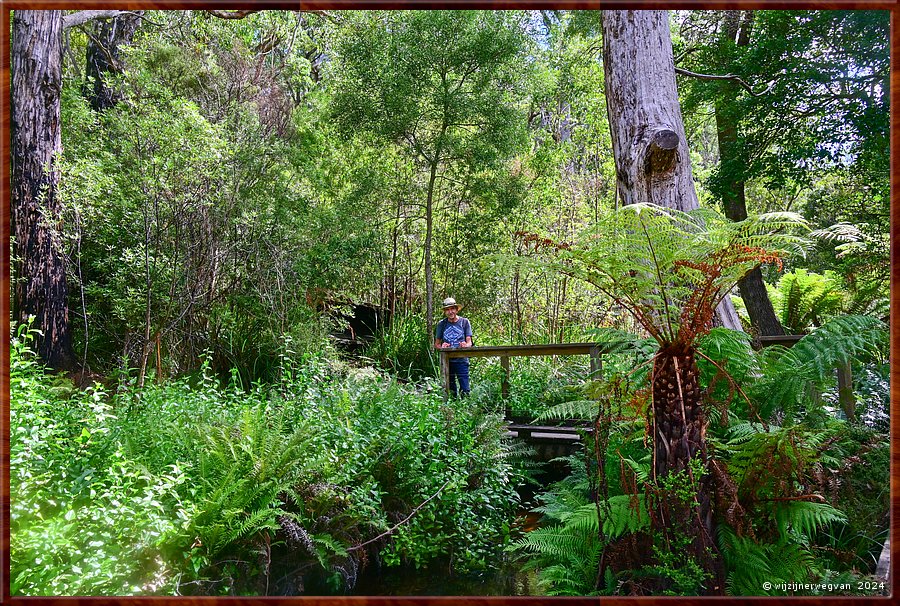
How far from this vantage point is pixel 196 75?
623cm

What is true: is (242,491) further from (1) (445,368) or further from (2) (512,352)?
(1) (445,368)

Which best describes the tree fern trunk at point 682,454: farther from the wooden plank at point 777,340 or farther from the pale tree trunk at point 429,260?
the pale tree trunk at point 429,260

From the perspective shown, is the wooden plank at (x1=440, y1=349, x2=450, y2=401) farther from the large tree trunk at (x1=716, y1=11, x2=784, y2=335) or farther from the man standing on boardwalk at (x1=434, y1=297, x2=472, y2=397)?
the large tree trunk at (x1=716, y1=11, x2=784, y2=335)

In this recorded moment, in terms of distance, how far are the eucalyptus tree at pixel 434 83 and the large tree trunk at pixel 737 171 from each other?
2459 mm

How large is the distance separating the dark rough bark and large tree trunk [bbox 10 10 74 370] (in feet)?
5.19

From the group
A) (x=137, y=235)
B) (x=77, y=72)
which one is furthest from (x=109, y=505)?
(x=77, y=72)

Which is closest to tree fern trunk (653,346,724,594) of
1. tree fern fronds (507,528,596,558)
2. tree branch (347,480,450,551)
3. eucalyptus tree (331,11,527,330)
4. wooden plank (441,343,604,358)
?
tree fern fronds (507,528,596,558)

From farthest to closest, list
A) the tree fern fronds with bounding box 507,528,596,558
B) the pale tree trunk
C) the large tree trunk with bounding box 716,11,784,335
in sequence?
the pale tree trunk < the large tree trunk with bounding box 716,11,784,335 < the tree fern fronds with bounding box 507,528,596,558

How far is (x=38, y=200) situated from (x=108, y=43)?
3143 mm

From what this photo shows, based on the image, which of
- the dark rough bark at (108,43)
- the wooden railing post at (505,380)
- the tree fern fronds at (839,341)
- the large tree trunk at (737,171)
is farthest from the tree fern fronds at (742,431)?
the dark rough bark at (108,43)

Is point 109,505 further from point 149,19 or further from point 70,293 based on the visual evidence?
point 149,19

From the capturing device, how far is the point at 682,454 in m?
1.86

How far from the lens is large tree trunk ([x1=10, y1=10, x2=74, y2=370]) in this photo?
145 inches

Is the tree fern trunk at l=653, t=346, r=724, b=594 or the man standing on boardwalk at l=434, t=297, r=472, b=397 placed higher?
the man standing on boardwalk at l=434, t=297, r=472, b=397
